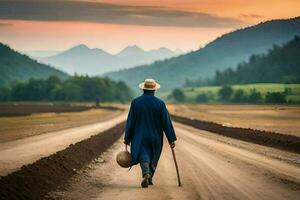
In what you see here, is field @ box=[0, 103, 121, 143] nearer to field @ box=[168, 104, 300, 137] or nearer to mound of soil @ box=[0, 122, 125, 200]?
field @ box=[168, 104, 300, 137]

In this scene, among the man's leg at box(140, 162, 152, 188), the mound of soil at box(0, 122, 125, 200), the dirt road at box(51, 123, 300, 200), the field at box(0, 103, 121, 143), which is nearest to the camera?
the mound of soil at box(0, 122, 125, 200)

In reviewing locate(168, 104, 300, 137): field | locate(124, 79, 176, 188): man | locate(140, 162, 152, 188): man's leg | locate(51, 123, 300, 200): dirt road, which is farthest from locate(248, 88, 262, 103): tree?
locate(140, 162, 152, 188): man's leg

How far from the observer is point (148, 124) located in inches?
655

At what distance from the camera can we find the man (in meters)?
16.5

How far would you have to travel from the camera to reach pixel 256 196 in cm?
1373

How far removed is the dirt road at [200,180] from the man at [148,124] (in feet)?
2.20

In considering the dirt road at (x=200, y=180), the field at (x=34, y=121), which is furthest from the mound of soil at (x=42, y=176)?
the field at (x=34, y=121)

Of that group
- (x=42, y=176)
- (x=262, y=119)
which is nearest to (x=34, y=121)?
(x=262, y=119)

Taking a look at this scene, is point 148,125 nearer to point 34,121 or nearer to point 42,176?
point 42,176

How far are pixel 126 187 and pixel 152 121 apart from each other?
1823mm

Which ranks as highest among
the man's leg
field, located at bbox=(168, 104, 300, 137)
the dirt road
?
the man's leg

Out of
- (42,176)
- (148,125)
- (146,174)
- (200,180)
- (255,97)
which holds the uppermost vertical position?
(255,97)

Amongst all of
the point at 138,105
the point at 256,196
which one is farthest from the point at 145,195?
the point at 138,105

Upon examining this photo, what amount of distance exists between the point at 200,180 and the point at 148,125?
5.65 ft
